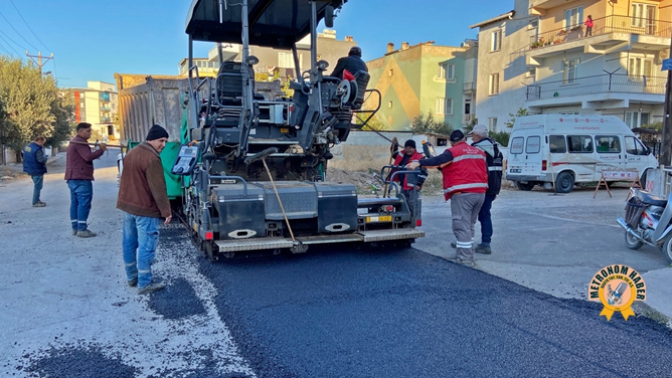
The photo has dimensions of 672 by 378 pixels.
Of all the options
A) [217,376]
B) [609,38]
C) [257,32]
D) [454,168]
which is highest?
A: [609,38]

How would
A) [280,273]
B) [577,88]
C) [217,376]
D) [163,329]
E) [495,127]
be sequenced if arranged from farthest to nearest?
[495,127] < [577,88] < [280,273] < [163,329] < [217,376]

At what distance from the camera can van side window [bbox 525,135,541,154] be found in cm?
1609

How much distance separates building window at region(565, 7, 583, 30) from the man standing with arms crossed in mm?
23086

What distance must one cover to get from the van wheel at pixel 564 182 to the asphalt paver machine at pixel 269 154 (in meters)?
11.0

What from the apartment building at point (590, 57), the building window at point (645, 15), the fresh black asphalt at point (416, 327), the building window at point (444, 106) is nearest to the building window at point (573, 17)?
the apartment building at point (590, 57)

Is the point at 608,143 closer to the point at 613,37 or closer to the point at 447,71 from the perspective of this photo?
the point at 613,37

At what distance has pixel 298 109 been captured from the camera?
6.55m

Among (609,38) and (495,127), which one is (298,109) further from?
(495,127)

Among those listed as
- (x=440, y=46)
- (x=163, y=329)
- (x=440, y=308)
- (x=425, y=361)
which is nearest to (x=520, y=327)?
(x=440, y=308)

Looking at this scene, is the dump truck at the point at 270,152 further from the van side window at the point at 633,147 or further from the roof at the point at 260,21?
the van side window at the point at 633,147

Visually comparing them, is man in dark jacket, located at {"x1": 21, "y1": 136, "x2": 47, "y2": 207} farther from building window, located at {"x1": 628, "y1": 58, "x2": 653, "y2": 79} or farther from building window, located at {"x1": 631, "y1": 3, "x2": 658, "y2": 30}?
building window, located at {"x1": 631, "y1": 3, "x2": 658, "y2": 30}

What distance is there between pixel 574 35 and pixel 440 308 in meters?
25.1

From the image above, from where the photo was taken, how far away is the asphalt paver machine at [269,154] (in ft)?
18.8

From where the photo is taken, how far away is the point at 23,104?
947 inches
